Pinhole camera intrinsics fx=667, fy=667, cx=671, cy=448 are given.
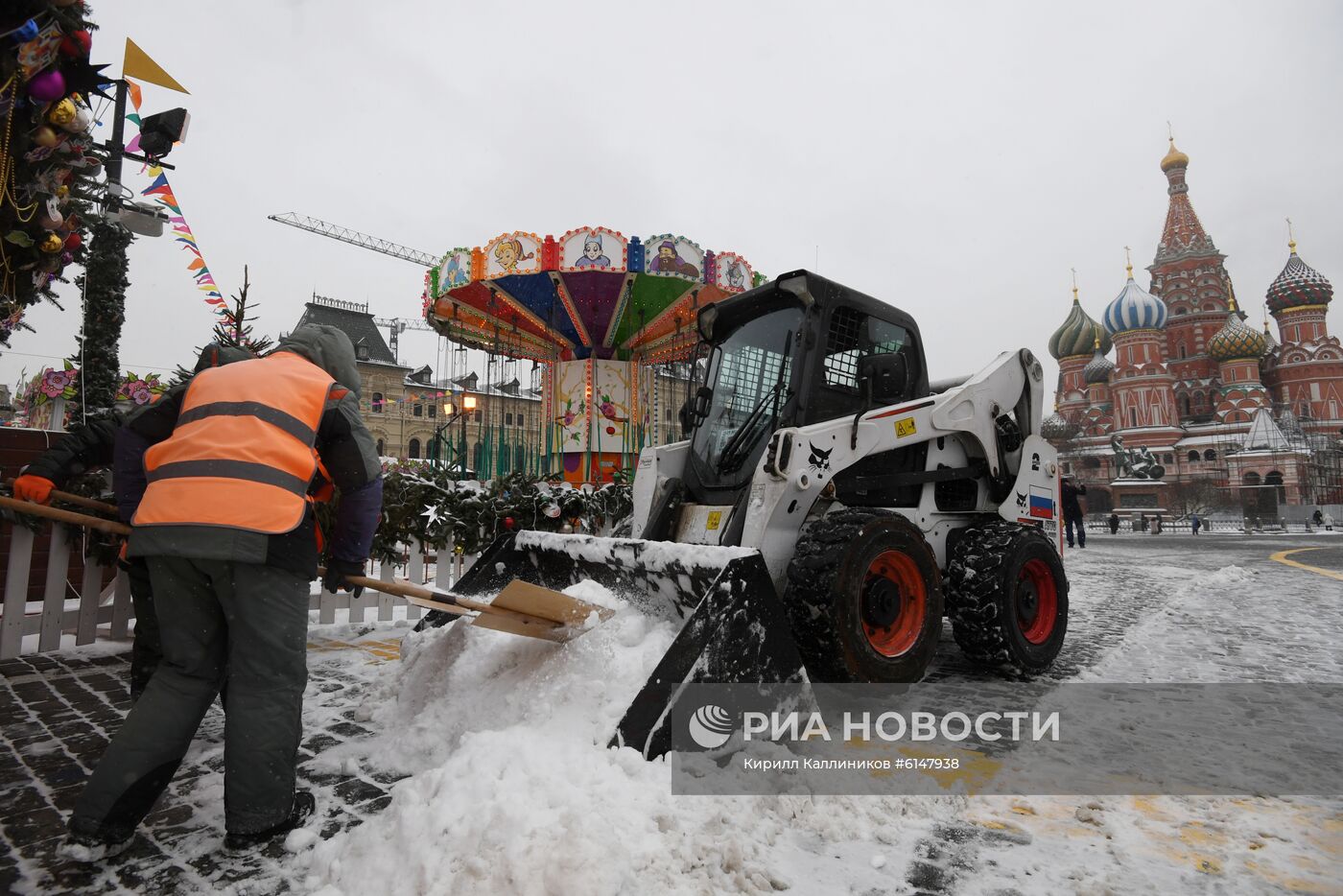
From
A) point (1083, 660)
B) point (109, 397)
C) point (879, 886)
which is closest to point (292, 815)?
point (879, 886)

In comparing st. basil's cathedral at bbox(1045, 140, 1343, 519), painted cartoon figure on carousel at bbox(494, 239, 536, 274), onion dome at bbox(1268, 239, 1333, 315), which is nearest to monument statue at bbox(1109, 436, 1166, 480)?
st. basil's cathedral at bbox(1045, 140, 1343, 519)

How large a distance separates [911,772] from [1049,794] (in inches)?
18.7

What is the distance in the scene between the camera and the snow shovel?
2539 mm

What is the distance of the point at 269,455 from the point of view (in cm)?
226

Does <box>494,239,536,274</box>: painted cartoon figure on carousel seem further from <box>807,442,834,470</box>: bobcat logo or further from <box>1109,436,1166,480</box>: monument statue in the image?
<box>1109,436,1166,480</box>: monument statue

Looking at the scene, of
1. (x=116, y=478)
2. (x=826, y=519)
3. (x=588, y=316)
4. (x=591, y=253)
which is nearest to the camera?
(x=116, y=478)

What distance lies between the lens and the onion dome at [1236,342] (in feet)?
174

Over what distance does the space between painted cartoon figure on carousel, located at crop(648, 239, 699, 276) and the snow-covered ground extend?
29.6ft

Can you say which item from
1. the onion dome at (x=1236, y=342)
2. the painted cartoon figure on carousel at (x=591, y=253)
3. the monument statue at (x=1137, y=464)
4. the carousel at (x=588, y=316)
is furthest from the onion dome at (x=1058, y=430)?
the painted cartoon figure on carousel at (x=591, y=253)

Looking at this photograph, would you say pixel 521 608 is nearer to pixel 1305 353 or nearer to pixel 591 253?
pixel 591 253

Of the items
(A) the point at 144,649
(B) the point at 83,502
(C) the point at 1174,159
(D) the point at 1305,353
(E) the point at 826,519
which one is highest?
(C) the point at 1174,159

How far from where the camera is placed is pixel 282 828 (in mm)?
2178

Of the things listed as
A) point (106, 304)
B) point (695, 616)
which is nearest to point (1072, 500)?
point (695, 616)

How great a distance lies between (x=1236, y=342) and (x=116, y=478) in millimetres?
70331
